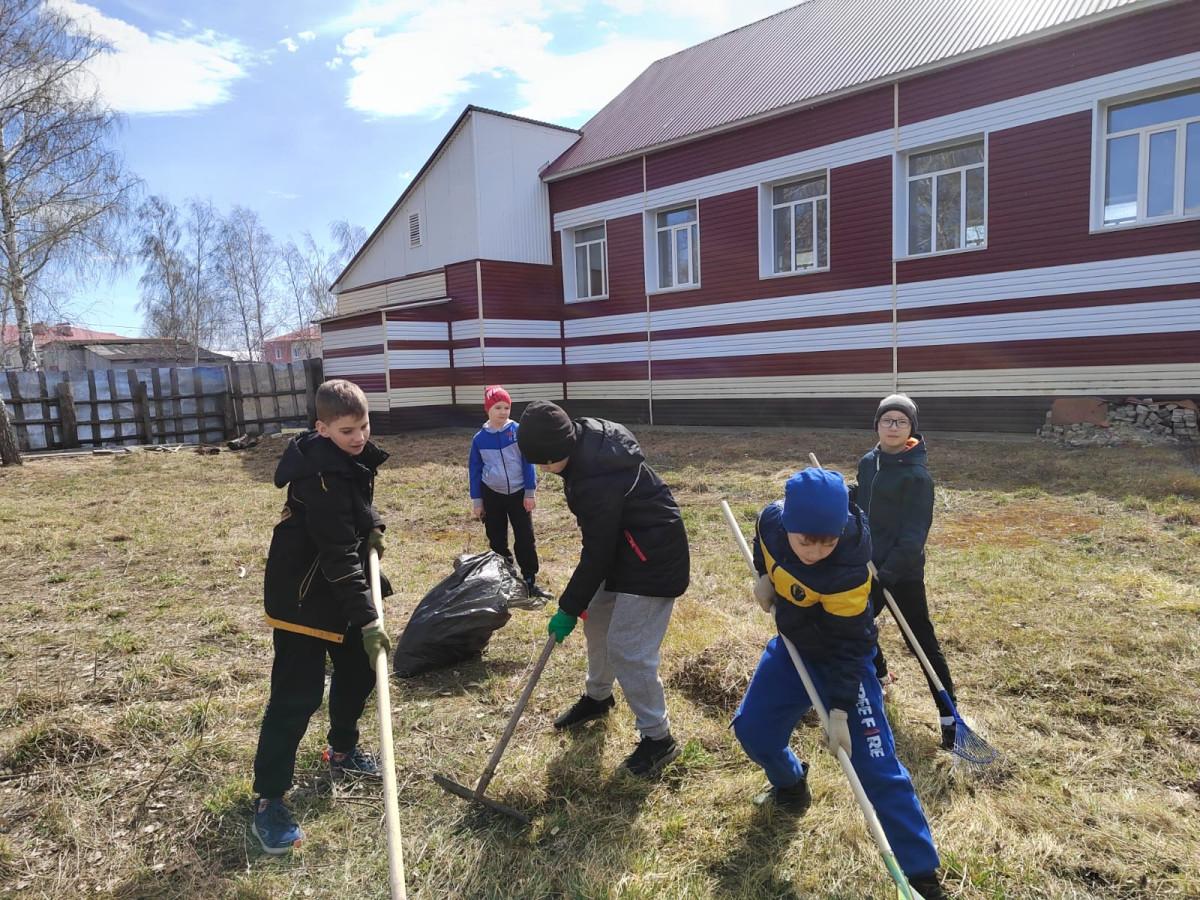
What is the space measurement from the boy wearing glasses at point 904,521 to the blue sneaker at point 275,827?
2707 mm

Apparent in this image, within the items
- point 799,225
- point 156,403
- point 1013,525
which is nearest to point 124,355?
point 156,403

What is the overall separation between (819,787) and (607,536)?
53.1 inches

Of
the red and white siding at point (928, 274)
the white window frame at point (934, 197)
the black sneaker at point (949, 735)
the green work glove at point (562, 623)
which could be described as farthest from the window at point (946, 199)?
the green work glove at point (562, 623)

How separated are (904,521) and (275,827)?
3.02m

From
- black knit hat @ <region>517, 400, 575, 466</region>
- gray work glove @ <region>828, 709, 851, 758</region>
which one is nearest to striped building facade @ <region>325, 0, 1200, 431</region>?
gray work glove @ <region>828, 709, 851, 758</region>

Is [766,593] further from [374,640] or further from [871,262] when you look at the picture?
[871,262]

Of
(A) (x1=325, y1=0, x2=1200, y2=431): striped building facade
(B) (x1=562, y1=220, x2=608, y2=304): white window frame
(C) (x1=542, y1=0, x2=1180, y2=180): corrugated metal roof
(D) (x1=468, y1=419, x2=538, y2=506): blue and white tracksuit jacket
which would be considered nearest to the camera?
(D) (x1=468, y1=419, x2=538, y2=506): blue and white tracksuit jacket

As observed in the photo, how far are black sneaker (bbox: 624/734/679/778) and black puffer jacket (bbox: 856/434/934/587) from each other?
1.25 meters

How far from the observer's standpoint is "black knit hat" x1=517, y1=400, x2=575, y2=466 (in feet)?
9.80

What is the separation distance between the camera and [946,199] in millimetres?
13078

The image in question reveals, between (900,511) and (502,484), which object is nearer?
(900,511)

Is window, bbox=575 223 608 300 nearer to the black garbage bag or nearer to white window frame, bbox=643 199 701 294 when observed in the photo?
white window frame, bbox=643 199 701 294

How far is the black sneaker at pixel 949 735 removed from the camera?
3.37 metres

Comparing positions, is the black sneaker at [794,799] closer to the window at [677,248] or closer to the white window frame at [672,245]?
the white window frame at [672,245]
